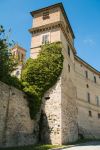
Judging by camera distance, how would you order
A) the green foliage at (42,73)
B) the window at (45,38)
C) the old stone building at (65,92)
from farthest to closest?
the window at (45,38)
the green foliage at (42,73)
the old stone building at (65,92)

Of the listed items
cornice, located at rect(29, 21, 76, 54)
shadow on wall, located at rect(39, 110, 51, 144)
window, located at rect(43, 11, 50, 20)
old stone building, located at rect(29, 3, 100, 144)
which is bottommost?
shadow on wall, located at rect(39, 110, 51, 144)

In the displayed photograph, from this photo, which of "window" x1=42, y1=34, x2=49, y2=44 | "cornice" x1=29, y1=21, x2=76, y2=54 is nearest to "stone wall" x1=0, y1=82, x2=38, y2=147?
"window" x1=42, y1=34, x2=49, y2=44

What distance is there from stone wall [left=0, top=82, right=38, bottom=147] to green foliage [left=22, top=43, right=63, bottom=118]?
1814 millimetres

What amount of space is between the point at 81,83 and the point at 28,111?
1610cm

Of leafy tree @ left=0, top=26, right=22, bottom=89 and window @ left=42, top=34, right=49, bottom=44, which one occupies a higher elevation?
window @ left=42, top=34, right=49, bottom=44

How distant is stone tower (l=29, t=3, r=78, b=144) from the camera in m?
18.3

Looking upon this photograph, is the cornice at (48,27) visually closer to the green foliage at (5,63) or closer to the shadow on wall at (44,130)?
the green foliage at (5,63)

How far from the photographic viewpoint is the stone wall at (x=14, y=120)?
14.2 m

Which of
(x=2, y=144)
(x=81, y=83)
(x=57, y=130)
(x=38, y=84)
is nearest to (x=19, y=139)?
(x=2, y=144)

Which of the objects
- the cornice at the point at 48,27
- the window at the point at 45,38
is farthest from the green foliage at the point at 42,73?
the cornice at the point at 48,27

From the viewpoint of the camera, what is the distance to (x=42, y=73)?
20.1 metres

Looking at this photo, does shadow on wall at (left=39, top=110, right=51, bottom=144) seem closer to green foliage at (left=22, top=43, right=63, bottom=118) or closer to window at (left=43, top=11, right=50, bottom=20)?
green foliage at (left=22, top=43, right=63, bottom=118)

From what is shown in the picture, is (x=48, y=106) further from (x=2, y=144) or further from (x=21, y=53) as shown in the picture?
(x=21, y=53)

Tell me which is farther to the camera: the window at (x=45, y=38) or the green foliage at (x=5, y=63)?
the window at (x=45, y=38)
